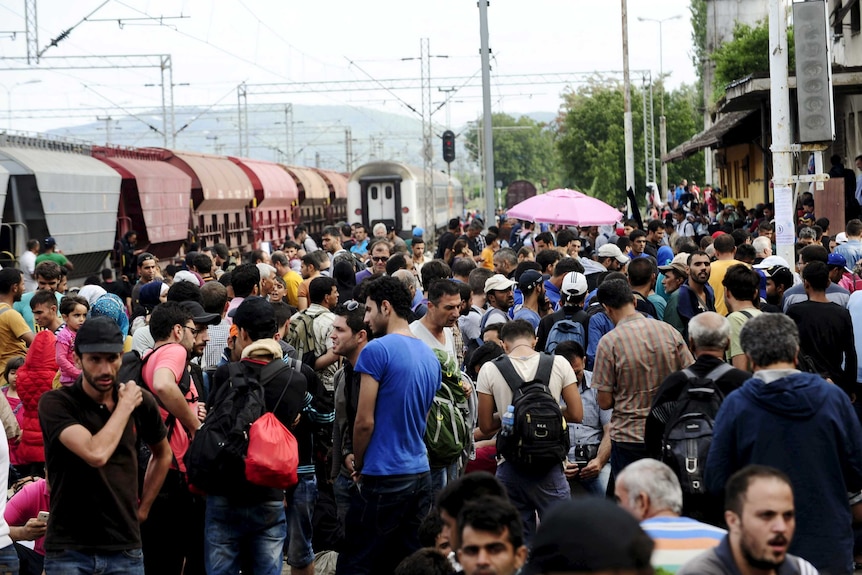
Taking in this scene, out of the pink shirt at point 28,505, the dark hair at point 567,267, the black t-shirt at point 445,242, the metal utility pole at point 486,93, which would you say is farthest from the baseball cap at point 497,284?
the metal utility pole at point 486,93

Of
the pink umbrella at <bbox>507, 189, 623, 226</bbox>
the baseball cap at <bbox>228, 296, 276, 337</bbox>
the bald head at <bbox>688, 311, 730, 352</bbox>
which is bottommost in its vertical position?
the bald head at <bbox>688, 311, 730, 352</bbox>

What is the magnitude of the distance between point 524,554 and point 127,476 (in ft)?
6.70

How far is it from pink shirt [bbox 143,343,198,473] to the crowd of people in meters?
0.01

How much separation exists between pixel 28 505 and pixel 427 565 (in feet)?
8.87

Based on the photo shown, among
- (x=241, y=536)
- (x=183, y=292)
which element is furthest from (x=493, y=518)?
(x=183, y=292)

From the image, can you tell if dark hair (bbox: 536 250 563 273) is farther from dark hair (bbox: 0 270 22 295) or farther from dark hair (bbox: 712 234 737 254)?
dark hair (bbox: 0 270 22 295)

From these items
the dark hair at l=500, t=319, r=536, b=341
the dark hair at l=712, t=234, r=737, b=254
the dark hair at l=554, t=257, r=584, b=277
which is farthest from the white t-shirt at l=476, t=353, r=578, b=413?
the dark hair at l=712, t=234, r=737, b=254

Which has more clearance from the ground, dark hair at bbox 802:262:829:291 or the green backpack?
dark hair at bbox 802:262:829:291

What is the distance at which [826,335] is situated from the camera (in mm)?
7785

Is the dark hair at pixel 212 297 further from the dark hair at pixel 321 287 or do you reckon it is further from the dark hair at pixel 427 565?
the dark hair at pixel 427 565

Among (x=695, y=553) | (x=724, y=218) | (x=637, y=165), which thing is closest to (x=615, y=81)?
(x=637, y=165)

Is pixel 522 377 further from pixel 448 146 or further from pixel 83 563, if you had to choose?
pixel 448 146

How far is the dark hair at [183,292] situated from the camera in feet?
25.8

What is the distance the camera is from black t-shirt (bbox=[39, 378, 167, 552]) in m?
5.13
